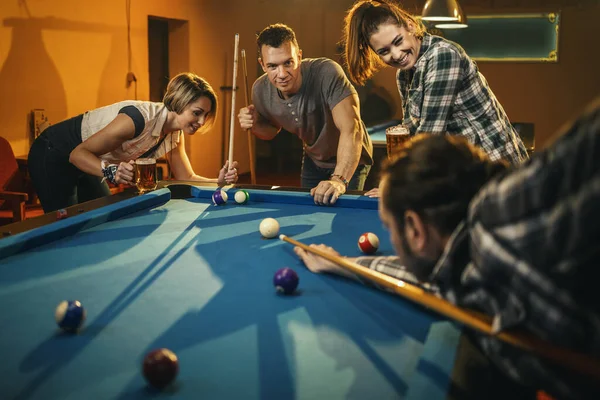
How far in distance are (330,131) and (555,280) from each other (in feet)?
8.99

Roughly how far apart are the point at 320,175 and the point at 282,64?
0.83 meters

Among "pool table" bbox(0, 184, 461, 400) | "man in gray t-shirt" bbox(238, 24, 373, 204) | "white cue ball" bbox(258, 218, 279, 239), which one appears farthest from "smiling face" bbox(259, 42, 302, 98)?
"white cue ball" bbox(258, 218, 279, 239)

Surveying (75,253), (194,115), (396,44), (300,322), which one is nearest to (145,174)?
(194,115)

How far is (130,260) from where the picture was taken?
6.59 feet

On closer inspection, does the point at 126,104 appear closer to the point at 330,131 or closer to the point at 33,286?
the point at 330,131

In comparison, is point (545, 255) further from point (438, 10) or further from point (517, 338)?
point (438, 10)

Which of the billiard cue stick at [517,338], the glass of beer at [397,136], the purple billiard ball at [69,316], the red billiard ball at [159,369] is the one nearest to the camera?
the billiard cue stick at [517,338]

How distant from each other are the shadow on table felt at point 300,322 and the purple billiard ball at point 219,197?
3.17ft

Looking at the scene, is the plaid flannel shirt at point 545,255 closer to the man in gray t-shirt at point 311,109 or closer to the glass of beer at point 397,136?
the glass of beer at point 397,136

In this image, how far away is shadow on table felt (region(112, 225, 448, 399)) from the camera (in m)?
1.22

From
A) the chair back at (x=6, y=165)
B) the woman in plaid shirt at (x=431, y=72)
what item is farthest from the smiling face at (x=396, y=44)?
the chair back at (x=6, y=165)

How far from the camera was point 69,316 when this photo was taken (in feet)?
4.64

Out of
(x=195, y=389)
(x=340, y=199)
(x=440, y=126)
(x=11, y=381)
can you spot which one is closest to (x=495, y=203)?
(x=195, y=389)

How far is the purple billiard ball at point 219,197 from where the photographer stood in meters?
2.85
